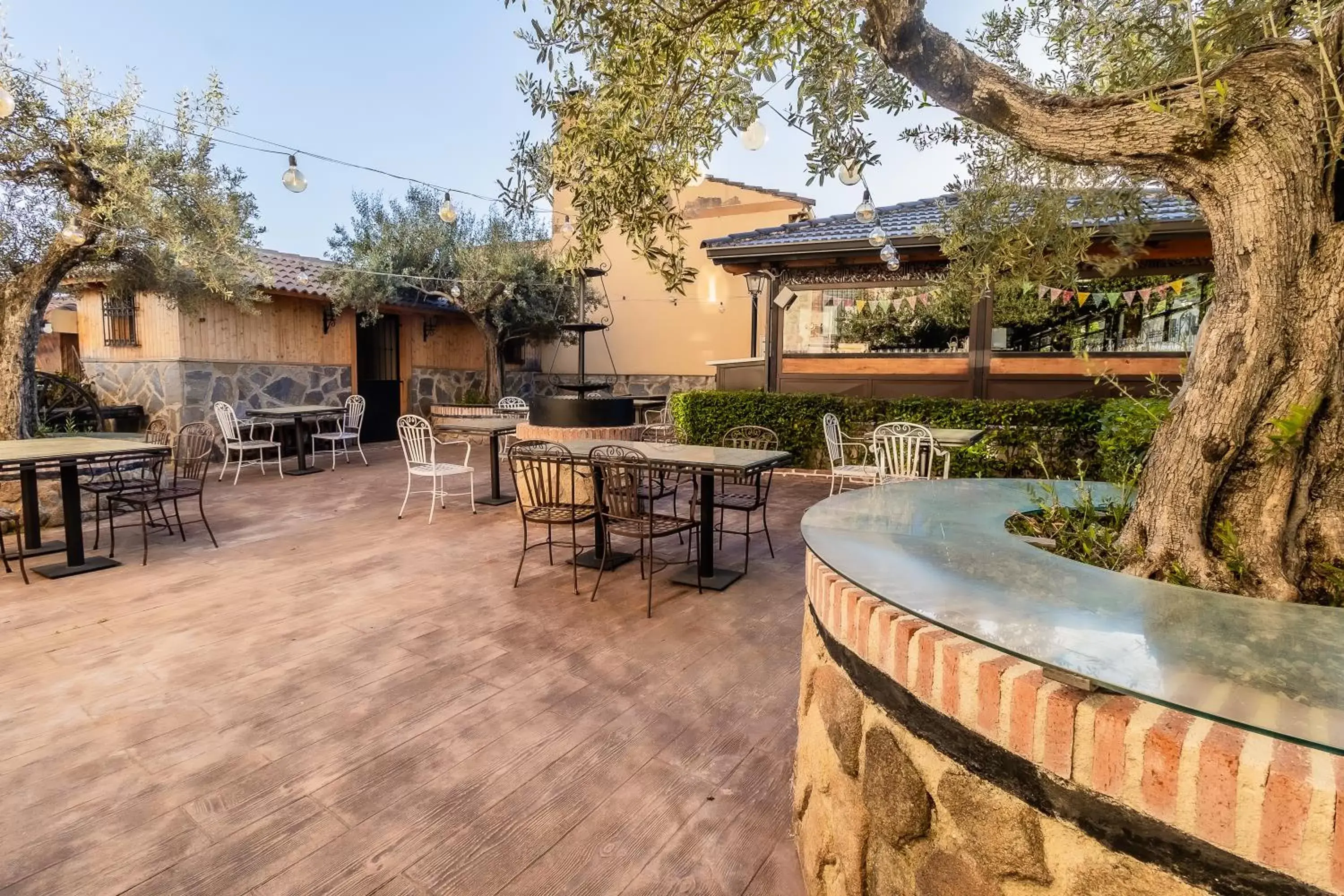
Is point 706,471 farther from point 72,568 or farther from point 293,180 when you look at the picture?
point 293,180

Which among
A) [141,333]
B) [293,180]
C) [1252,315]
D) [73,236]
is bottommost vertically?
A: [1252,315]

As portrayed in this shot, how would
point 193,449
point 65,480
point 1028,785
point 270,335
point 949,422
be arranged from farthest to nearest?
point 270,335 → point 949,422 → point 193,449 → point 65,480 → point 1028,785

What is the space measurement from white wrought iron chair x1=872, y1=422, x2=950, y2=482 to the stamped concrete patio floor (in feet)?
5.31

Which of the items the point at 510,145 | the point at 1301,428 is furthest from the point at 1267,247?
the point at 510,145

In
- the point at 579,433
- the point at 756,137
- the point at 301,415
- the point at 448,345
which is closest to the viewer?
the point at 756,137

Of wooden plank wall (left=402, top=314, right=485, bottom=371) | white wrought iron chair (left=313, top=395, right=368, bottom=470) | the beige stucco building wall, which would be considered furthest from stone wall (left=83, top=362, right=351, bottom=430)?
the beige stucco building wall

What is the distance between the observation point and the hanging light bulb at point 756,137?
12.3 feet

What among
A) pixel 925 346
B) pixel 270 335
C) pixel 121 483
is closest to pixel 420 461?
pixel 121 483

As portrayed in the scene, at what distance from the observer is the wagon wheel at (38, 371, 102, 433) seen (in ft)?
24.8

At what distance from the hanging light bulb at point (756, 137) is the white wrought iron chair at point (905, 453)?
246 cm

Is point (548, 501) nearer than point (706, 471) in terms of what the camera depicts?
No

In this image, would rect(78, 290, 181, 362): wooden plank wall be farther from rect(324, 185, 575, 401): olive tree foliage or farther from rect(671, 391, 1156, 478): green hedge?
rect(671, 391, 1156, 478): green hedge

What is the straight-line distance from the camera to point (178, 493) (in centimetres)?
463

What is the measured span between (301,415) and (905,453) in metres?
7.06
